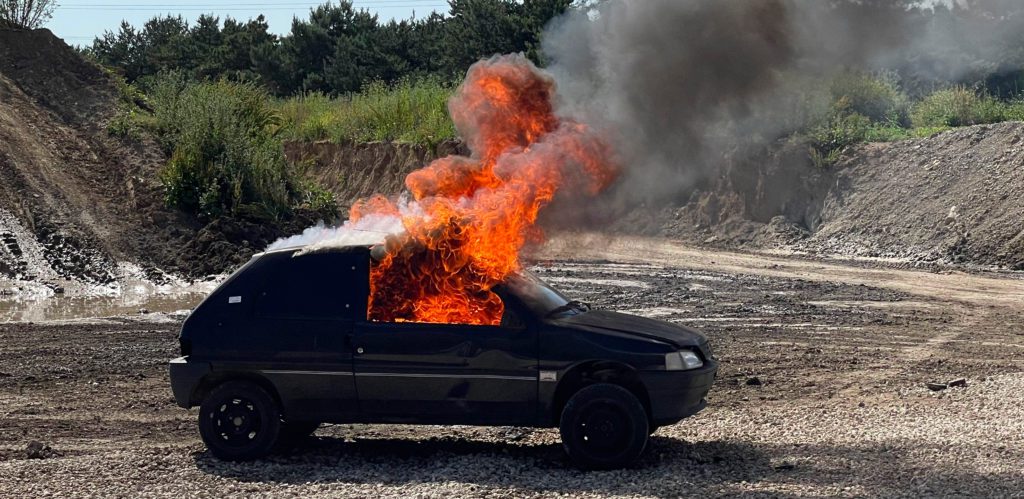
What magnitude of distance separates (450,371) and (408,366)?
325mm

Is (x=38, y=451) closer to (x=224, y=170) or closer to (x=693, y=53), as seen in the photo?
(x=693, y=53)

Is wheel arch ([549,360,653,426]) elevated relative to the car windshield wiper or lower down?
lower down

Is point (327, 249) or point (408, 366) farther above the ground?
point (327, 249)

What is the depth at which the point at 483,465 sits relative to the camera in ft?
27.1

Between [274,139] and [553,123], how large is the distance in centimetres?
1804

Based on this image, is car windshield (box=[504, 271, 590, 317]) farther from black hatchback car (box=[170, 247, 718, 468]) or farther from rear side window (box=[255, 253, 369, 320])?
rear side window (box=[255, 253, 369, 320])

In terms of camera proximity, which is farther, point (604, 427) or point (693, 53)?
point (693, 53)

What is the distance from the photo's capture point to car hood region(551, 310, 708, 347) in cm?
820

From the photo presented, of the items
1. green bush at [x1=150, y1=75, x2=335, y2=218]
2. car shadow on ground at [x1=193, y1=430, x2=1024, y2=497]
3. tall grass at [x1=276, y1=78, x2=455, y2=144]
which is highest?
tall grass at [x1=276, y1=78, x2=455, y2=144]

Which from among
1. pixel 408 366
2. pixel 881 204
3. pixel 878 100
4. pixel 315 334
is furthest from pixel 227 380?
pixel 878 100

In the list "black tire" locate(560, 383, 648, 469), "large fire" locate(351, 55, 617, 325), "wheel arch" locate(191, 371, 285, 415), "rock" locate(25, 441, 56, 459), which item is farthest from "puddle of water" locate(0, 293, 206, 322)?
"black tire" locate(560, 383, 648, 469)

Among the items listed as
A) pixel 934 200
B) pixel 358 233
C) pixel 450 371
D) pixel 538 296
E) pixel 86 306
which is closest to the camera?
pixel 450 371

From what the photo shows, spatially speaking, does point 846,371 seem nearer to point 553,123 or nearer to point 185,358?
point 553,123

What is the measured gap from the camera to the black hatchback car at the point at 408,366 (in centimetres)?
804
